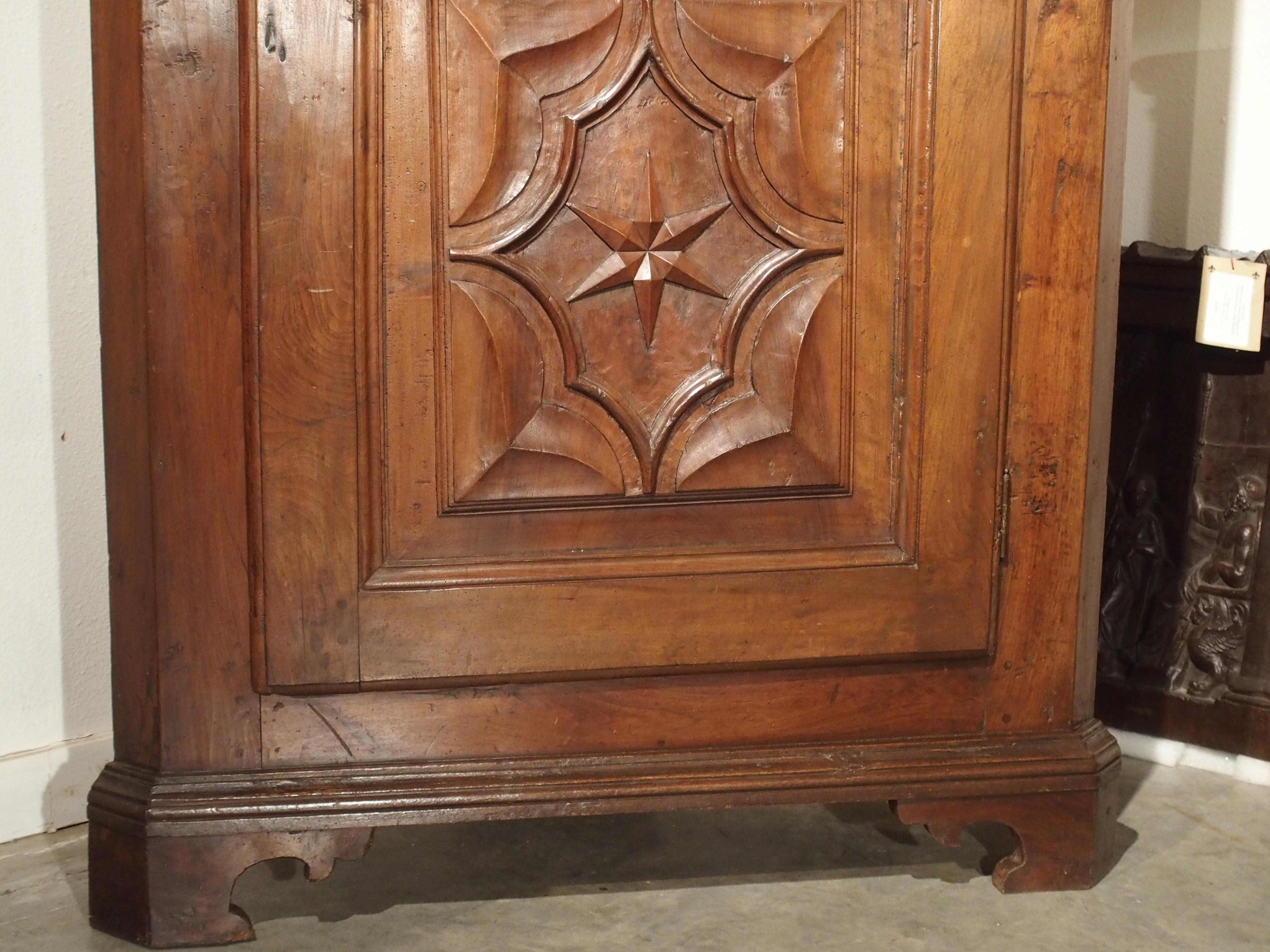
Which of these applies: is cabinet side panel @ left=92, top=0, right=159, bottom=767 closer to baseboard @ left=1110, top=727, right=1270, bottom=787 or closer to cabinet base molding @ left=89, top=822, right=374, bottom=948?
cabinet base molding @ left=89, top=822, right=374, bottom=948

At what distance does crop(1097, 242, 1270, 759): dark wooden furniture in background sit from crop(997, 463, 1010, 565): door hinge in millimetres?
669

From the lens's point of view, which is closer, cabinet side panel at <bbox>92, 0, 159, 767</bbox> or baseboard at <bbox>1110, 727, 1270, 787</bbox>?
cabinet side panel at <bbox>92, 0, 159, 767</bbox>

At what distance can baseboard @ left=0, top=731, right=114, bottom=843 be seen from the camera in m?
1.71

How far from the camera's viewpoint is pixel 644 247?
1384 mm

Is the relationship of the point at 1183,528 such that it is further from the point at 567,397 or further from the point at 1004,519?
the point at 567,397

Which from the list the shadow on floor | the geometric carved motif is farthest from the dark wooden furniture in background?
the geometric carved motif

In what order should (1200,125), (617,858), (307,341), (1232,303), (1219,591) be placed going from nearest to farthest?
(307,341), (617,858), (1232,303), (1219,591), (1200,125)

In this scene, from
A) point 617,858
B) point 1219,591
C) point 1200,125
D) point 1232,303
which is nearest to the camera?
point 617,858

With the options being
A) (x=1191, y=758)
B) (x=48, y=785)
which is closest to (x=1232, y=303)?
(x=1191, y=758)

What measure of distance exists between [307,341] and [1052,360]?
84 centimetres

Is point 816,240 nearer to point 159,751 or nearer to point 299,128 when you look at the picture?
point 299,128

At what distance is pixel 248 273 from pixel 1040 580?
963 mm

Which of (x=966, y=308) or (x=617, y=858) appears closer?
(x=966, y=308)

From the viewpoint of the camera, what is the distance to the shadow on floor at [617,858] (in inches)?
61.5
